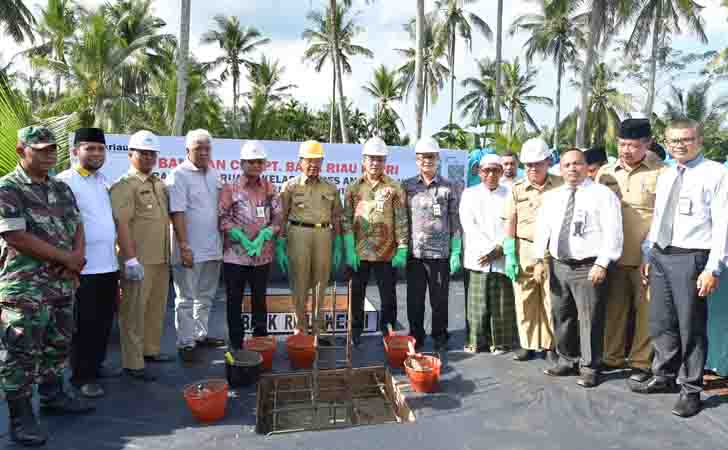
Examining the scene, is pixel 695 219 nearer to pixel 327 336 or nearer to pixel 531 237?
pixel 531 237

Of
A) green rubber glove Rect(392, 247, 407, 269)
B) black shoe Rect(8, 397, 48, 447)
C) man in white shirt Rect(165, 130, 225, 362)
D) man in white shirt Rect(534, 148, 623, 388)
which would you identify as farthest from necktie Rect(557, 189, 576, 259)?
black shoe Rect(8, 397, 48, 447)

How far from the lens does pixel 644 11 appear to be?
65.1 ft

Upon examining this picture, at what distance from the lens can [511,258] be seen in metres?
4.01

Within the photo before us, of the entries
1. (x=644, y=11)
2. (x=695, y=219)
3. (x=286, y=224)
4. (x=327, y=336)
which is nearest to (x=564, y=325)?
(x=695, y=219)

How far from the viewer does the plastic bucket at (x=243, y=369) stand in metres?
3.49

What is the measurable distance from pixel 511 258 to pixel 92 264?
310 cm

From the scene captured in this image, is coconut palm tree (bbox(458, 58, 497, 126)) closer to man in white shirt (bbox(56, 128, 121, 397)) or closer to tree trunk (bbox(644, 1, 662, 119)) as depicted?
tree trunk (bbox(644, 1, 662, 119))

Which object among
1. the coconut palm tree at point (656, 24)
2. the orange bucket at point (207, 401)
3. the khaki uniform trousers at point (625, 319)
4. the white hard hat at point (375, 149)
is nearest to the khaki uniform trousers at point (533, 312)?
the khaki uniform trousers at point (625, 319)

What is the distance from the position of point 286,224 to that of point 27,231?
200 centimetres

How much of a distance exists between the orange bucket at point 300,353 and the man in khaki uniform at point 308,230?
0.27 metres

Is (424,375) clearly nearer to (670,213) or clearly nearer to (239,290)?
(239,290)

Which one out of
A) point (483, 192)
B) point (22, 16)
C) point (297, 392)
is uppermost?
point (22, 16)

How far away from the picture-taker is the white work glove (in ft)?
11.4

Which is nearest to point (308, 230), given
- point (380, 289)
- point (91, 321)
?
point (380, 289)
